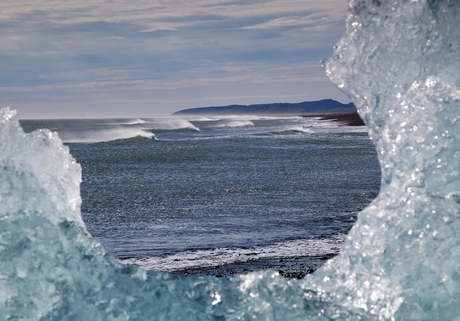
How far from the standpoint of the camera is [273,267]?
18.9 feet

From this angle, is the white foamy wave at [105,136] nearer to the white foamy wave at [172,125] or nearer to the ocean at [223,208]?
the white foamy wave at [172,125]

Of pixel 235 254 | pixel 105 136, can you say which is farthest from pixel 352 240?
pixel 105 136

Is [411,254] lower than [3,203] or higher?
lower

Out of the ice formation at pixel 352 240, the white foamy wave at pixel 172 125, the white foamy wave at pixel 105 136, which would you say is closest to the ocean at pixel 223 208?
the ice formation at pixel 352 240

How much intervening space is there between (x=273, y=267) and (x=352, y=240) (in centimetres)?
319

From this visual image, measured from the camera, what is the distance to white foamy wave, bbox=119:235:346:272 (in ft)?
19.3

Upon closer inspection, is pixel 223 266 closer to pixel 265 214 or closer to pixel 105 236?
pixel 105 236

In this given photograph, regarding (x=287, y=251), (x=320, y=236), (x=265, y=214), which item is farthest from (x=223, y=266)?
(x=265, y=214)

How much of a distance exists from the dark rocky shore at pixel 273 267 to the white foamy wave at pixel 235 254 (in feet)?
0.43

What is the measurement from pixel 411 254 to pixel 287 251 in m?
3.98

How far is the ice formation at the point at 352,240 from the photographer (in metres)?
2.45

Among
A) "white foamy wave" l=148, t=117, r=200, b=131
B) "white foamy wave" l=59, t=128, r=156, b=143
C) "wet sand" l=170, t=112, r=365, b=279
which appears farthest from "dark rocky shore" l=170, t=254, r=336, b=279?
"white foamy wave" l=148, t=117, r=200, b=131

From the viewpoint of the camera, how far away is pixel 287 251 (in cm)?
647

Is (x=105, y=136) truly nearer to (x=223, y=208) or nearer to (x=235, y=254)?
(x=223, y=208)
